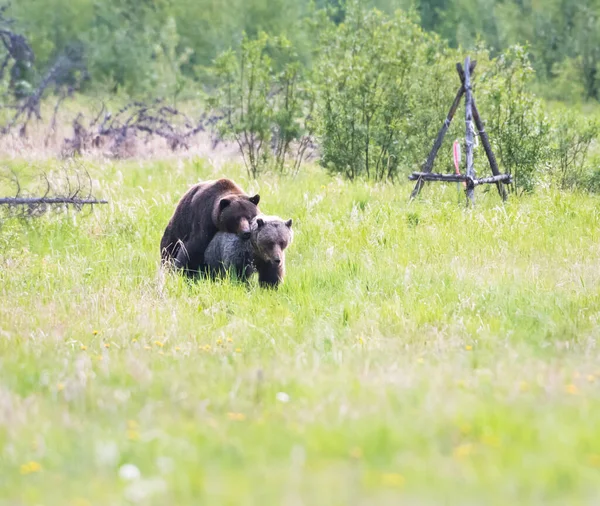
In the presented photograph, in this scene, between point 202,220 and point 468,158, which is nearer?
point 202,220

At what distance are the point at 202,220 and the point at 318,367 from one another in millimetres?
3812

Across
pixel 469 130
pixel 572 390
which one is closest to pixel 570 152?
pixel 469 130

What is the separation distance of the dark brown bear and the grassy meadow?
1.47 ft

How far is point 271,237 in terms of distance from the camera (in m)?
7.63

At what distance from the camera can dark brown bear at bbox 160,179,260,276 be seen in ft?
26.9

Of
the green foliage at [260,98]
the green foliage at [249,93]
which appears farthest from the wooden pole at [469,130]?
the green foliage at [249,93]

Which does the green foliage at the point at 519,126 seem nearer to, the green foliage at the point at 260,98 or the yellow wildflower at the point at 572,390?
the green foliage at the point at 260,98

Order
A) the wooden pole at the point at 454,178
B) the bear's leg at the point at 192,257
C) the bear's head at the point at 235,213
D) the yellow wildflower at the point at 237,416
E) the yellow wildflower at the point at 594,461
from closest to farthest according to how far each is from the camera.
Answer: the yellow wildflower at the point at 594,461, the yellow wildflower at the point at 237,416, the bear's head at the point at 235,213, the bear's leg at the point at 192,257, the wooden pole at the point at 454,178

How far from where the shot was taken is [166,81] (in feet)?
109

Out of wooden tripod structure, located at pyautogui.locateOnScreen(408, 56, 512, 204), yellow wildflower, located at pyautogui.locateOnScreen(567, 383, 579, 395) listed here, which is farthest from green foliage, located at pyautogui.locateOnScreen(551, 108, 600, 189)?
yellow wildflower, located at pyautogui.locateOnScreen(567, 383, 579, 395)

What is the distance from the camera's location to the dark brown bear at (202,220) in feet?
26.9

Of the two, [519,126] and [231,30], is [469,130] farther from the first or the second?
[231,30]

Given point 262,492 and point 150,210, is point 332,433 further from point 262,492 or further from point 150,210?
point 150,210

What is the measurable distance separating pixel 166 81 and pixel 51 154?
16.8 meters
